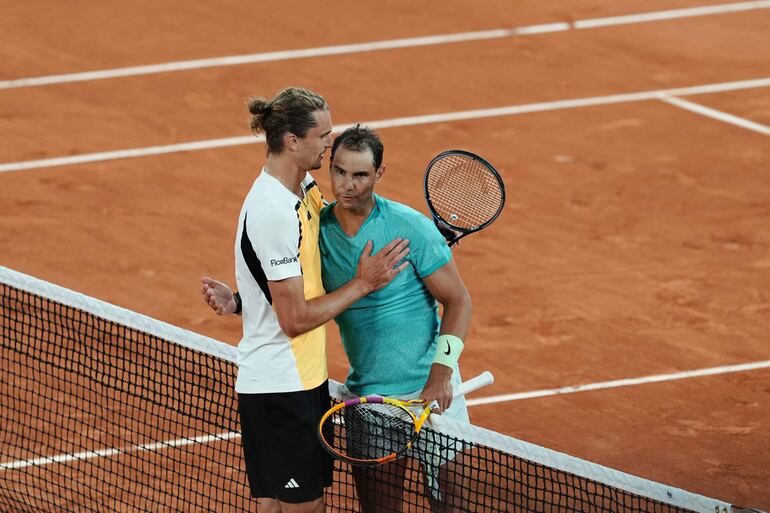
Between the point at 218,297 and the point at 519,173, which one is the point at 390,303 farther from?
the point at 519,173

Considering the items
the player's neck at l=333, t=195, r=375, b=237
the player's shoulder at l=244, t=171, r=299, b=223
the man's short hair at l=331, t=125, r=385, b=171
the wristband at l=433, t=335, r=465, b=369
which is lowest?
the wristband at l=433, t=335, r=465, b=369

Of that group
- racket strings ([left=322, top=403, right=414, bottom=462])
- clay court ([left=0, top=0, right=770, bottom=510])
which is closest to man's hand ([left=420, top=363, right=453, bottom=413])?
racket strings ([left=322, top=403, right=414, bottom=462])

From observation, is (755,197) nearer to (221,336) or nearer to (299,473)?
(221,336)

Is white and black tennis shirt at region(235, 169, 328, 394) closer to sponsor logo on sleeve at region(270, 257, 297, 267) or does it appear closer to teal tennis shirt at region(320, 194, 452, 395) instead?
sponsor logo on sleeve at region(270, 257, 297, 267)

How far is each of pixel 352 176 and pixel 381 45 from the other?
393 inches

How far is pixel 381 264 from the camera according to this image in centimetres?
535

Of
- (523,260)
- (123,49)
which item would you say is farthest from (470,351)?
(123,49)

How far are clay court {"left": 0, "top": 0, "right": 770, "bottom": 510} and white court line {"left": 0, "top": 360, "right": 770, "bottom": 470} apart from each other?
63 mm

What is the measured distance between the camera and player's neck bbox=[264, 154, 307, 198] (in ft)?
17.7

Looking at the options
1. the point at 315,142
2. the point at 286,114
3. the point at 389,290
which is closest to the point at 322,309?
the point at 389,290

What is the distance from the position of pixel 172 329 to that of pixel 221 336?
3.04 m

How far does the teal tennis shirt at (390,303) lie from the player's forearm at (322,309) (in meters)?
0.26

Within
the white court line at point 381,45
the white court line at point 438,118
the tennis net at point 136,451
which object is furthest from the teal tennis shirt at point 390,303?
the white court line at point 381,45

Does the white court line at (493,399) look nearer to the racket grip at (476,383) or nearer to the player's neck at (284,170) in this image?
the racket grip at (476,383)
